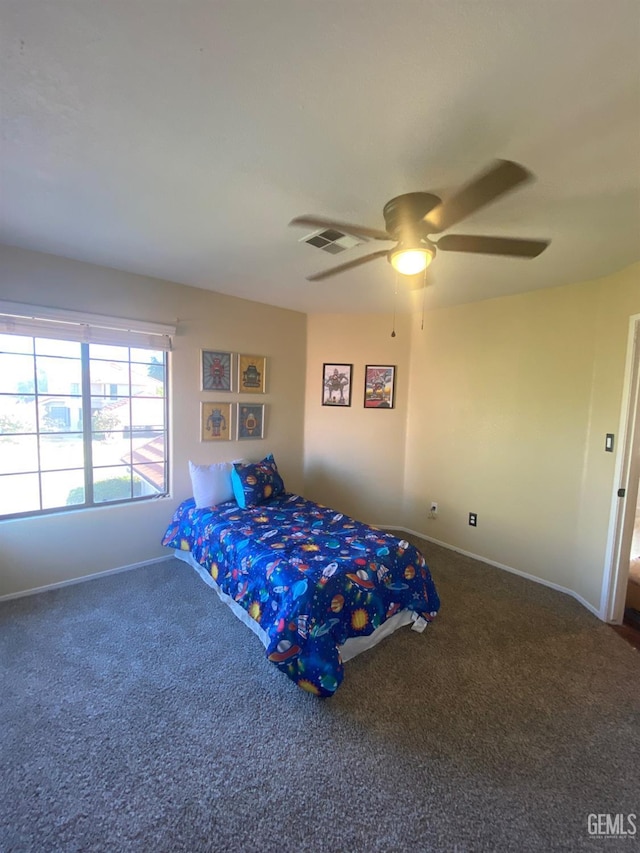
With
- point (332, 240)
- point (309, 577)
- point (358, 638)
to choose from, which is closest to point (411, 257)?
point (332, 240)

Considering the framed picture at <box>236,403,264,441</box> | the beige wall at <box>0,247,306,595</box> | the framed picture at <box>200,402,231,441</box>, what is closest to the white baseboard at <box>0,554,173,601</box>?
the beige wall at <box>0,247,306,595</box>

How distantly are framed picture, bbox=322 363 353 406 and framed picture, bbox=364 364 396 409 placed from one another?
21cm

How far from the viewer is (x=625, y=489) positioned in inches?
97.3

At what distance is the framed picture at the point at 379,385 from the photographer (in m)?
4.09

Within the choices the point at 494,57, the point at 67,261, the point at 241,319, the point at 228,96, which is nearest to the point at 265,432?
the point at 241,319

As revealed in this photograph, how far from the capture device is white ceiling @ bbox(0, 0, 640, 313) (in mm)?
982

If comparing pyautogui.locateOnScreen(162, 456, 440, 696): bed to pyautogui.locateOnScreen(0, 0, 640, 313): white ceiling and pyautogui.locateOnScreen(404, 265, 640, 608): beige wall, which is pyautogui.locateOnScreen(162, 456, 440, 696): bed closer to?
pyautogui.locateOnScreen(404, 265, 640, 608): beige wall

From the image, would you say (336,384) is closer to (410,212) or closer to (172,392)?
(172,392)

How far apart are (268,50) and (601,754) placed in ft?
9.90

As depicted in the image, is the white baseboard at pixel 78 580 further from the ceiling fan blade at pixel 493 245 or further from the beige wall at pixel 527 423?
the ceiling fan blade at pixel 493 245

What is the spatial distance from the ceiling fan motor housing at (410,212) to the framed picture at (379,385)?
2.37 meters

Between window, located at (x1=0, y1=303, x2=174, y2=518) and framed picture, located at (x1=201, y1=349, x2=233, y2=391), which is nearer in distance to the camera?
window, located at (x1=0, y1=303, x2=174, y2=518)

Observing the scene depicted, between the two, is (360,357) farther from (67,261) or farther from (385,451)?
(67,261)

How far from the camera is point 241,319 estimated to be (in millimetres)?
3617
